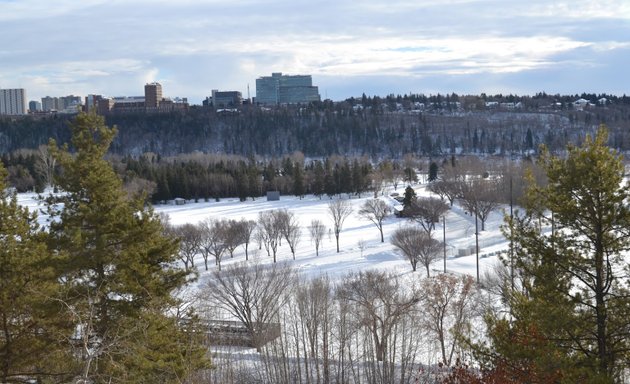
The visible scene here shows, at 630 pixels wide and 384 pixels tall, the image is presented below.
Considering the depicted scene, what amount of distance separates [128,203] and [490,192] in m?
44.1

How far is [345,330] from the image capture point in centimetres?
1941

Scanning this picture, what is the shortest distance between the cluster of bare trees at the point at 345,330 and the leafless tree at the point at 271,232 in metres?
14.8

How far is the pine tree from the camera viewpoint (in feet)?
35.5

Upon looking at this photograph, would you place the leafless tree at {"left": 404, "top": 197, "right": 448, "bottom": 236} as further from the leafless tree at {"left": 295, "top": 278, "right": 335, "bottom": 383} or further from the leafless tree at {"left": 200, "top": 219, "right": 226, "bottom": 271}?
the leafless tree at {"left": 295, "top": 278, "right": 335, "bottom": 383}

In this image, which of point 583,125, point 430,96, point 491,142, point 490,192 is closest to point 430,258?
point 490,192

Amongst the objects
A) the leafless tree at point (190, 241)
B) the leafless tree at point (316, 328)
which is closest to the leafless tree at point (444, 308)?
the leafless tree at point (316, 328)

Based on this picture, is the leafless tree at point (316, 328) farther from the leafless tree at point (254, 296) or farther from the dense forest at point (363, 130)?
the dense forest at point (363, 130)

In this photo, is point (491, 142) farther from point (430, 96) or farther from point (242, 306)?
point (242, 306)

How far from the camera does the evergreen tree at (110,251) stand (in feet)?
37.7

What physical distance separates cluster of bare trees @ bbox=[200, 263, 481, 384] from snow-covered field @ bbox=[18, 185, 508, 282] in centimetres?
840

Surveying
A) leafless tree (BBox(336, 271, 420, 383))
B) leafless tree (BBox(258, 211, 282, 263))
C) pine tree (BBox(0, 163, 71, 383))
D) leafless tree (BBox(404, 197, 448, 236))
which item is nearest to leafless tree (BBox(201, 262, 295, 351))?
leafless tree (BBox(336, 271, 420, 383))

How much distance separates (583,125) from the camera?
12688 centimetres

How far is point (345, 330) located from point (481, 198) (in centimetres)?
3450

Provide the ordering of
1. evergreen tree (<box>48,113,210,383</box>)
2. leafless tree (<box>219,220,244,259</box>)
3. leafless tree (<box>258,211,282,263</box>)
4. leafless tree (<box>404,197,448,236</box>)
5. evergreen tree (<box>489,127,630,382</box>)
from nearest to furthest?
evergreen tree (<box>489,127,630,382</box>)
evergreen tree (<box>48,113,210,383</box>)
leafless tree (<box>219,220,244,259</box>)
leafless tree (<box>258,211,282,263</box>)
leafless tree (<box>404,197,448,236</box>)
